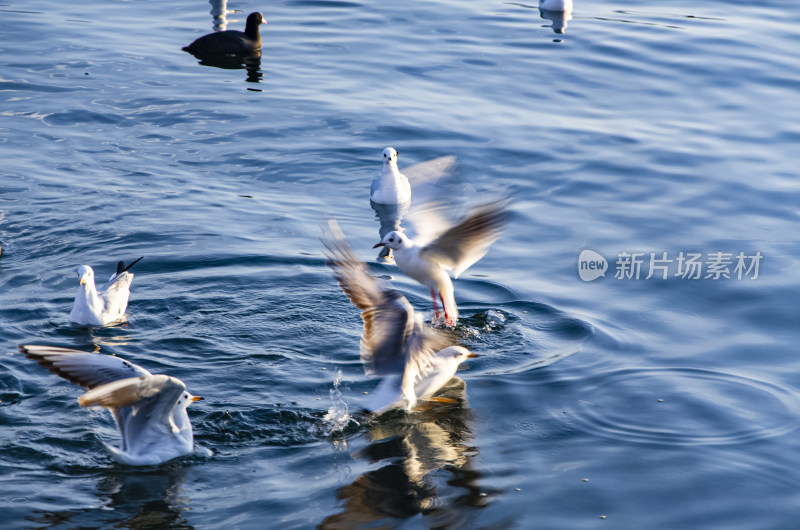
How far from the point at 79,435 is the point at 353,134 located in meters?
8.41

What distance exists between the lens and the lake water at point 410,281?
7.22 metres

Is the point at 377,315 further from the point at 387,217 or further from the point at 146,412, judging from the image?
the point at 387,217

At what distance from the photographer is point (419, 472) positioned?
744 cm

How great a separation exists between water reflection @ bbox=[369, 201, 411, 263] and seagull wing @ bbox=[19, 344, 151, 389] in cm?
511

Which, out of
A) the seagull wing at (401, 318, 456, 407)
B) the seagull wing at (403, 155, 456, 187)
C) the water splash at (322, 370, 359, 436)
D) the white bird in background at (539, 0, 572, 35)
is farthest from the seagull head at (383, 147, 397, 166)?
the white bird in background at (539, 0, 572, 35)

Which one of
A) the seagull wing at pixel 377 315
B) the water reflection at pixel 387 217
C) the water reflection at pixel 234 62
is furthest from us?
the water reflection at pixel 234 62

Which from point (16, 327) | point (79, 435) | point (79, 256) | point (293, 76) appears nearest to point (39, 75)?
point (293, 76)

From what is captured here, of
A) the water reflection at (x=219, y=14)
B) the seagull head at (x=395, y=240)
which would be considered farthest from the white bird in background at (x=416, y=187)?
the water reflection at (x=219, y=14)

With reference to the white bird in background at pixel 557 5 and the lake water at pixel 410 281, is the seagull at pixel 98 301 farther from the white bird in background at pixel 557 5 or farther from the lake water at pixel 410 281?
the white bird in background at pixel 557 5

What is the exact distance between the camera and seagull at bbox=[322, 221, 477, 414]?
25.2 feet

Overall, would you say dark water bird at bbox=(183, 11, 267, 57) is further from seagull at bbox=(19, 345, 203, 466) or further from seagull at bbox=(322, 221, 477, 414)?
seagull at bbox=(19, 345, 203, 466)

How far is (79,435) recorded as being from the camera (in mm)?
7590

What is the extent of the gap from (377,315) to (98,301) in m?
2.91

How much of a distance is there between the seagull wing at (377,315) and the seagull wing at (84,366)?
5.80 ft
